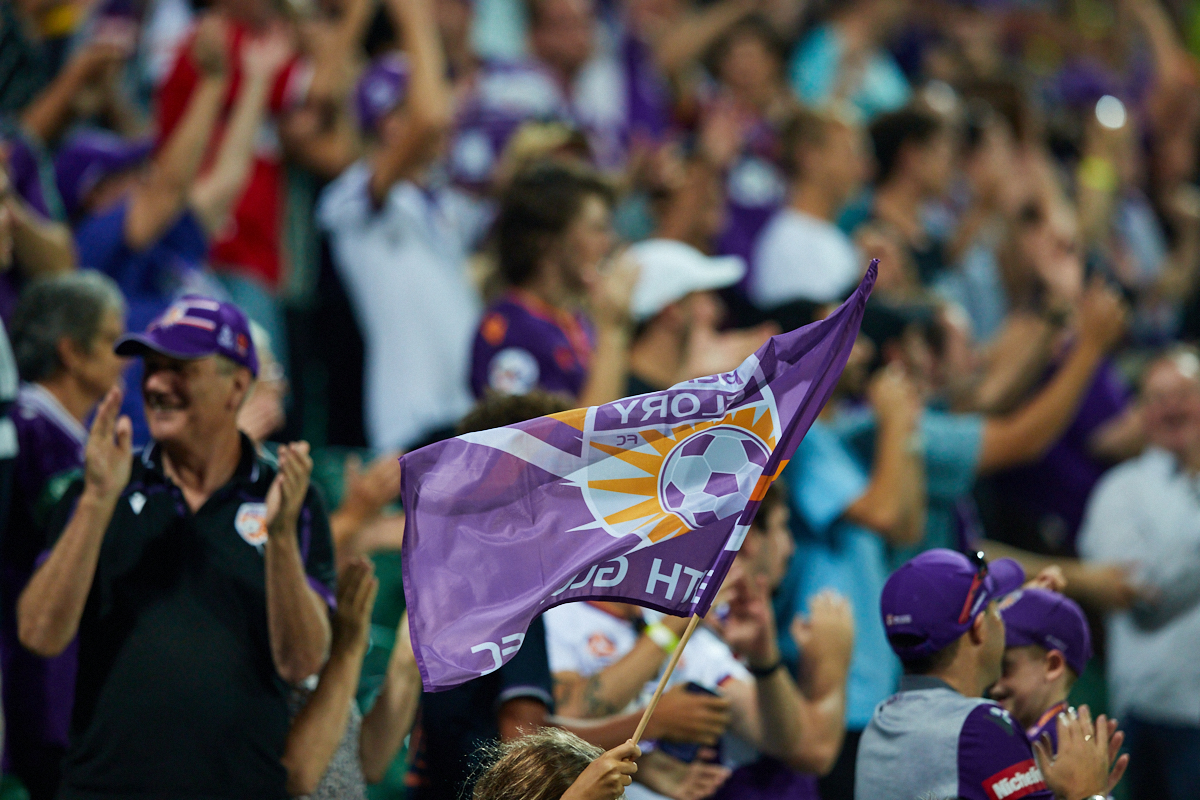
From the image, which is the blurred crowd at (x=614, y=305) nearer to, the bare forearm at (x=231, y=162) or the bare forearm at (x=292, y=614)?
the bare forearm at (x=231, y=162)

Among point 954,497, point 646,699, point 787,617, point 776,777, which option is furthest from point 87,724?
point 954,497

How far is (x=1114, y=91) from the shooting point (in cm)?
1231

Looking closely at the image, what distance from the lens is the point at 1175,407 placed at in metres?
6.70

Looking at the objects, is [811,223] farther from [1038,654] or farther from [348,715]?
[348,715]

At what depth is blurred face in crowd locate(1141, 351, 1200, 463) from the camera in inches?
263

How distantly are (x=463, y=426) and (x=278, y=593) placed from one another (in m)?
0.80

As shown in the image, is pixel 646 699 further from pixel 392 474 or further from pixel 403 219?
pixel 403 219

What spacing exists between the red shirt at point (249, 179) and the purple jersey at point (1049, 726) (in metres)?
4.88

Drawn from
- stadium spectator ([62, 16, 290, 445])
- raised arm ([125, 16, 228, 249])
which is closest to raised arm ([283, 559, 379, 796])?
stadium spectator ([62, 16, 290, 445])

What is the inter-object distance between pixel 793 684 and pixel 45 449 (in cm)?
240

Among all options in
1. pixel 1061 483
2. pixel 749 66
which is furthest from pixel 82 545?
pixel 749 66

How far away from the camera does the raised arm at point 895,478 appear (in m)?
5.56

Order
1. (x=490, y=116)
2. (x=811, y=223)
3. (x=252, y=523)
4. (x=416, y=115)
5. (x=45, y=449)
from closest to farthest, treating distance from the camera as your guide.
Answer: (x=252, y=523)
(x=45, y=449)
(x=416, y=115)
(x=811, y=223)
(x=490, y=116)

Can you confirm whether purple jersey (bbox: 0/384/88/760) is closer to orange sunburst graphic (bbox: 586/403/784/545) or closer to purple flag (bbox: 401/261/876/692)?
purple flag (bbox: 401/261/876/692)
